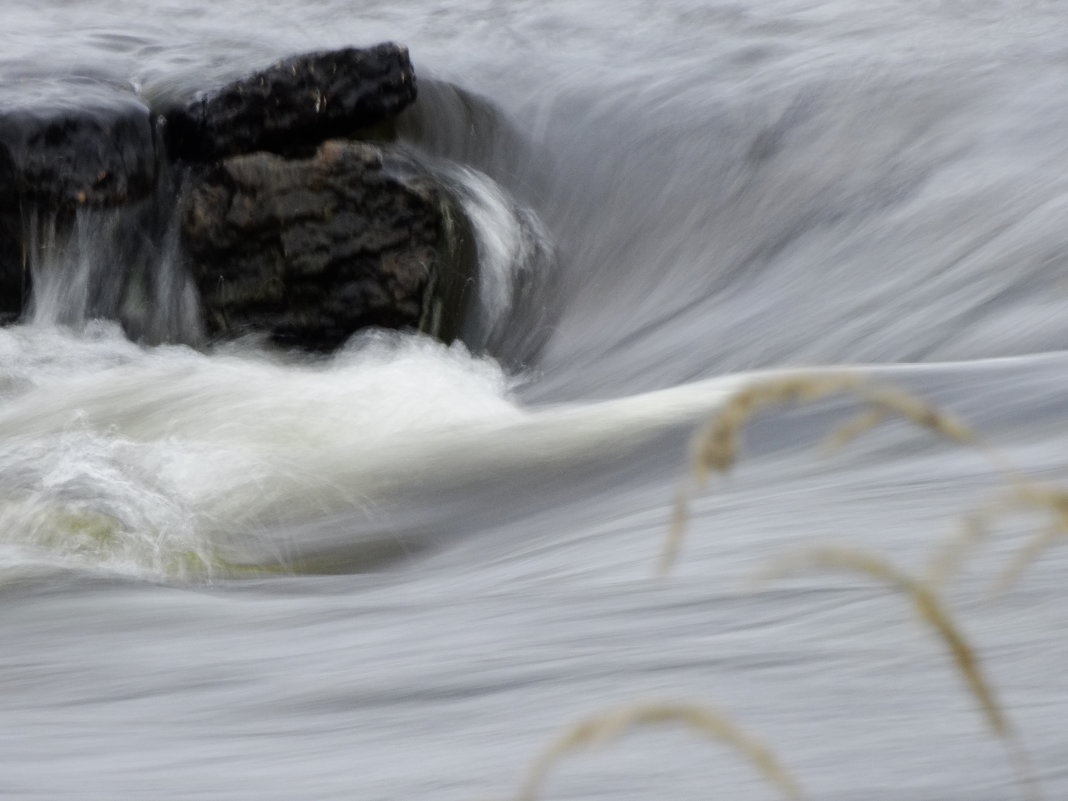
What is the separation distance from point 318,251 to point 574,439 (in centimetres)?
266

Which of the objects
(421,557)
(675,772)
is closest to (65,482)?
(421,557)

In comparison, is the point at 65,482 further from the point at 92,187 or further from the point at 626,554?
the point at 92,187

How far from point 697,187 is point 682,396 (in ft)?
8.67

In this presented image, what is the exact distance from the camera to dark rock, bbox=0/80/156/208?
259 inches

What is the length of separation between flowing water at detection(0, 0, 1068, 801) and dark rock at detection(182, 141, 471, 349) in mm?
171

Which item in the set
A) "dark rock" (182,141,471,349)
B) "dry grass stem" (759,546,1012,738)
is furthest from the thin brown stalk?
"dark rock" (182,141,471,349)

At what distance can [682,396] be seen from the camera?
4316 mm

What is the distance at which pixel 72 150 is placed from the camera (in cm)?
666

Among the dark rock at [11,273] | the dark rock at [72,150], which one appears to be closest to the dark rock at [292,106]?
the dark rock at [72,150]

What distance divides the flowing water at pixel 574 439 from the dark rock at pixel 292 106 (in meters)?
0.32

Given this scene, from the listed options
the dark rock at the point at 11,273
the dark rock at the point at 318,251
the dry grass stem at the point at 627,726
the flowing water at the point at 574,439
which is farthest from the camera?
the dark rock at the point at 11,273

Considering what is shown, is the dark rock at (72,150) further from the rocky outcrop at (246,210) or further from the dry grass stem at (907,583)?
the dry grass stem at (907,583)

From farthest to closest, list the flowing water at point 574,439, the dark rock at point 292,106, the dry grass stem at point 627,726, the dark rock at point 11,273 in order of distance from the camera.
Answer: the dark rock at point 292,106 → the dark rock at point 11,273 → the flowing water at point 574,439 → the dry grass stem at point 627,726

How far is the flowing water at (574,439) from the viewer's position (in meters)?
1.84
